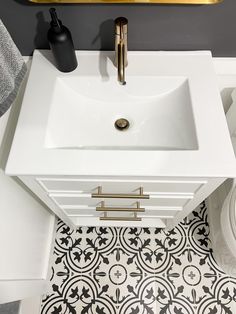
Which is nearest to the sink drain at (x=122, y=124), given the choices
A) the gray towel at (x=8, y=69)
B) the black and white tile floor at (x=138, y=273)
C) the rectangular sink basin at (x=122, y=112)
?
the rectangular sink basin at (x=122, y=112)

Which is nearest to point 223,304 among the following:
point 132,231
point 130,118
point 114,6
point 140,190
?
point 132,231

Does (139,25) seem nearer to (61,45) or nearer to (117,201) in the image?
(61,45)

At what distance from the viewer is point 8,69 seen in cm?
74

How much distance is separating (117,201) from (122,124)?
27 centimetres

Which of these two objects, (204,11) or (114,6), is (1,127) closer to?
(114,6)

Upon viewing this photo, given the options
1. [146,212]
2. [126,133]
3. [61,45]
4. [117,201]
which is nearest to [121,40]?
[61,45]

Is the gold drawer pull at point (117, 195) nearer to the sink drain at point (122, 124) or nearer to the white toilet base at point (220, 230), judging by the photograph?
the sink drain at point (122, 124)

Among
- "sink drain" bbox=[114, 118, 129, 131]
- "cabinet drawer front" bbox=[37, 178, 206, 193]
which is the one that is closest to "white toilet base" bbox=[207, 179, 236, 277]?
"cabinet drawer front" bbox=[37, 178, 206, 193]

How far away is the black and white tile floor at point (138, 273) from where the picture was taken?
126 cm

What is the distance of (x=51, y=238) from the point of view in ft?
4.32

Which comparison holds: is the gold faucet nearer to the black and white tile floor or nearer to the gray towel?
the gray towel

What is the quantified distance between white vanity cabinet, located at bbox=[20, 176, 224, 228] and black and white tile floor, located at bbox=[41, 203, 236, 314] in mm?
262

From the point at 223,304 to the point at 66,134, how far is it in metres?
1.01

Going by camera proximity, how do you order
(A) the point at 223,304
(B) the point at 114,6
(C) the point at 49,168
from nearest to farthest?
(C) the point at 49,168, (B) the point at 114,6, (A) the point at 223,304
